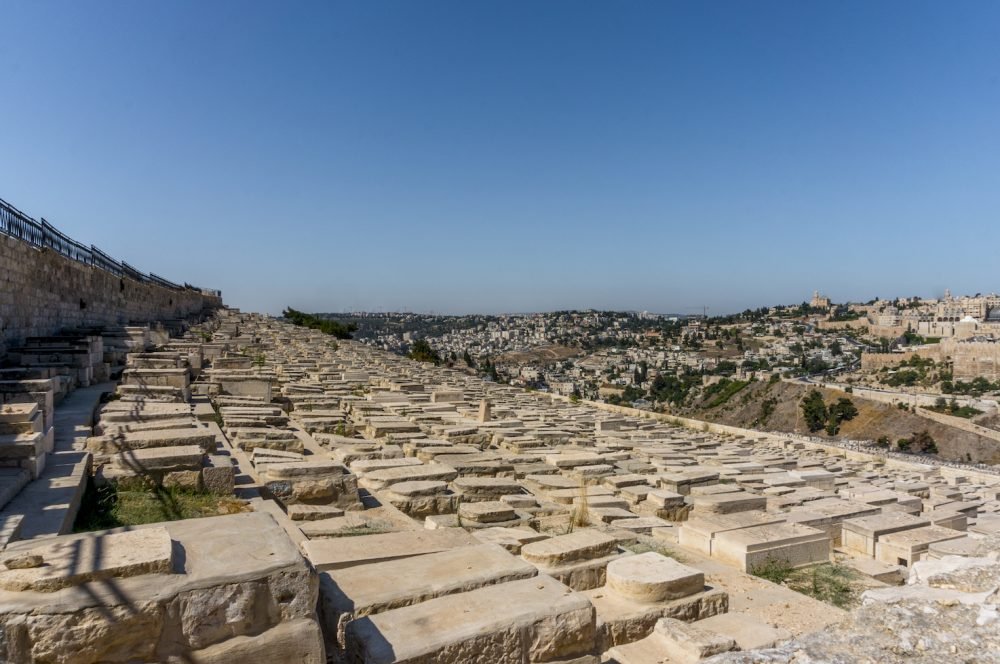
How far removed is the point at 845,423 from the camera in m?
60.2

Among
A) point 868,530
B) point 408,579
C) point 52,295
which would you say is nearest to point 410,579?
point 408,579

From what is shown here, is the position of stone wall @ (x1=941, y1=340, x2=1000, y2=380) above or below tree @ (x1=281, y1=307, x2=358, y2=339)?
below

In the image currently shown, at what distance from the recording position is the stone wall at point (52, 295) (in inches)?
393

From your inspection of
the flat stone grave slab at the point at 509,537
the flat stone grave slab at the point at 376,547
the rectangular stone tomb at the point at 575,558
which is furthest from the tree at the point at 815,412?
the flat stone grave slab at the point at 376,547

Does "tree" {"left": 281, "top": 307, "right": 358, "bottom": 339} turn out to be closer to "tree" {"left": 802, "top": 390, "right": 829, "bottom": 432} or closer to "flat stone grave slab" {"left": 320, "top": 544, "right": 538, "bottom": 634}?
"flat stone grave slab" {"left": 320, "top": 544, "right": 538, "bottom": 634}

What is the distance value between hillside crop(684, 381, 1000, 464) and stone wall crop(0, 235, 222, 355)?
172 ft

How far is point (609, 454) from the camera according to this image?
29.5ft

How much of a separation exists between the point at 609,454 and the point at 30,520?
690cm

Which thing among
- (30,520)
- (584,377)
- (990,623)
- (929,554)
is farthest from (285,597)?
(584,377)

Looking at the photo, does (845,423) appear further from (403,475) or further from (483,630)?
(483,630)

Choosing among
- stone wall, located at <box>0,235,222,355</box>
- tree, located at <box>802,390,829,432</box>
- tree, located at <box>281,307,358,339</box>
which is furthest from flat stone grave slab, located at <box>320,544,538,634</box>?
tree, located at <box>802,390,829,432</box>

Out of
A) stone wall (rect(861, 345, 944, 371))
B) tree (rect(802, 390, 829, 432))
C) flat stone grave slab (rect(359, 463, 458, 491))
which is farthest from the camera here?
stone wall (rect(861, 345, 944, 371))

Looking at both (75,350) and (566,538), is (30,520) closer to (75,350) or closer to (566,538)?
(566,538)

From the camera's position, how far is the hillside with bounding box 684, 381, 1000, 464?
48.5 meters
